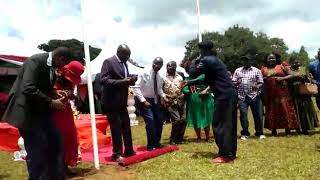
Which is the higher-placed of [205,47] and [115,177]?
[205,47]

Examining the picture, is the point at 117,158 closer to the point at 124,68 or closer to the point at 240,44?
the point at 124,68

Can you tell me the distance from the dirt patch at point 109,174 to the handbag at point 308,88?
4.68 meters

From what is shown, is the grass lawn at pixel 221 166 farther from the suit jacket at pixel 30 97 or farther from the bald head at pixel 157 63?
the suit jacket at pixel 30 97

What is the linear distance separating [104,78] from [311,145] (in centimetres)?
409

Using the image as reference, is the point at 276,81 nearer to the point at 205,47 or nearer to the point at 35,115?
the point at 205,47

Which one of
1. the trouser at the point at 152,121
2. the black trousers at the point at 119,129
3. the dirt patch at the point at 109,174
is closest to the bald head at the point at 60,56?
the dirt patch at the point at 109,174

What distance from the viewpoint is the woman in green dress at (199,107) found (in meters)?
10.1

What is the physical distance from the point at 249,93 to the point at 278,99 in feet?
2.25

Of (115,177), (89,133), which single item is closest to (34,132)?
(115,177)

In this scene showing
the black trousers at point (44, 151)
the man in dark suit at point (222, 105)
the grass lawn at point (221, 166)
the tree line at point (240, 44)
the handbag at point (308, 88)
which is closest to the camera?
the black trousers at point (44, 151)

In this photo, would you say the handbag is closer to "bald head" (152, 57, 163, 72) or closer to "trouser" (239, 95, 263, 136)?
"trouser" (239, 95, 263, 136)

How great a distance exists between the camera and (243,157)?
7750 mm

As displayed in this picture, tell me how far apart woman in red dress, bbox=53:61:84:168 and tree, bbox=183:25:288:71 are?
65137mm

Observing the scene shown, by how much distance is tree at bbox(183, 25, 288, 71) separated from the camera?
241 ft
